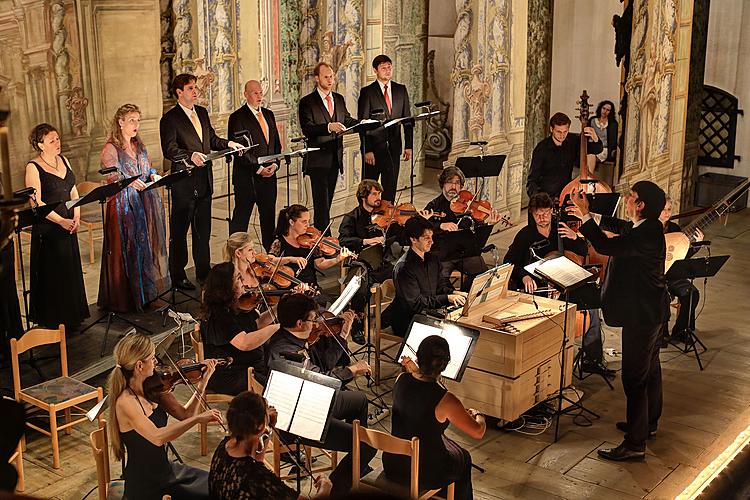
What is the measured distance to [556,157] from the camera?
9.06 metres

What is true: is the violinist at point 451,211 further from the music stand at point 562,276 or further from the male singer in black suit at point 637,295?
the male singer in black suit at point 637,295

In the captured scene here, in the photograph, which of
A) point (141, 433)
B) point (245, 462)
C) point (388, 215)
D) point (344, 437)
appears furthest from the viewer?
point (388, 215)

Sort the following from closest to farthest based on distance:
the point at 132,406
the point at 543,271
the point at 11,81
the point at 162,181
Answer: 1. the point at 132,406
2. the point at 543,271
3. the point at 162,181
4. the point at 11,81

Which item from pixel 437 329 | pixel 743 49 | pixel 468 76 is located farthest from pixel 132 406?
pixel 743 49

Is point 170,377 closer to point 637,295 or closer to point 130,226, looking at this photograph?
point 130,226

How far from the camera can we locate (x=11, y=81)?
368 inches

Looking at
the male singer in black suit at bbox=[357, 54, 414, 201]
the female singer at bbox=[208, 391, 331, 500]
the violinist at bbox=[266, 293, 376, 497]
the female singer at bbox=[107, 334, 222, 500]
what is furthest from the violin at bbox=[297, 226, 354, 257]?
the female singer at bbox=[208, 391, 331, 500]

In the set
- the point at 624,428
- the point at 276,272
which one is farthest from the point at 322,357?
the point at 624,428

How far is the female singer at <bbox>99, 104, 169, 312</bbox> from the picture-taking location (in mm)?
7188

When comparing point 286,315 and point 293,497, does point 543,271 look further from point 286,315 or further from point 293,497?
point 293,497

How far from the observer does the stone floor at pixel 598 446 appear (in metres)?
5.73

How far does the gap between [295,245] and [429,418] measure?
8.23 ft

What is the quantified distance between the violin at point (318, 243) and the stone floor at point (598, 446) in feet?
3.47

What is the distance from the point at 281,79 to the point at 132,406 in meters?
8.63
